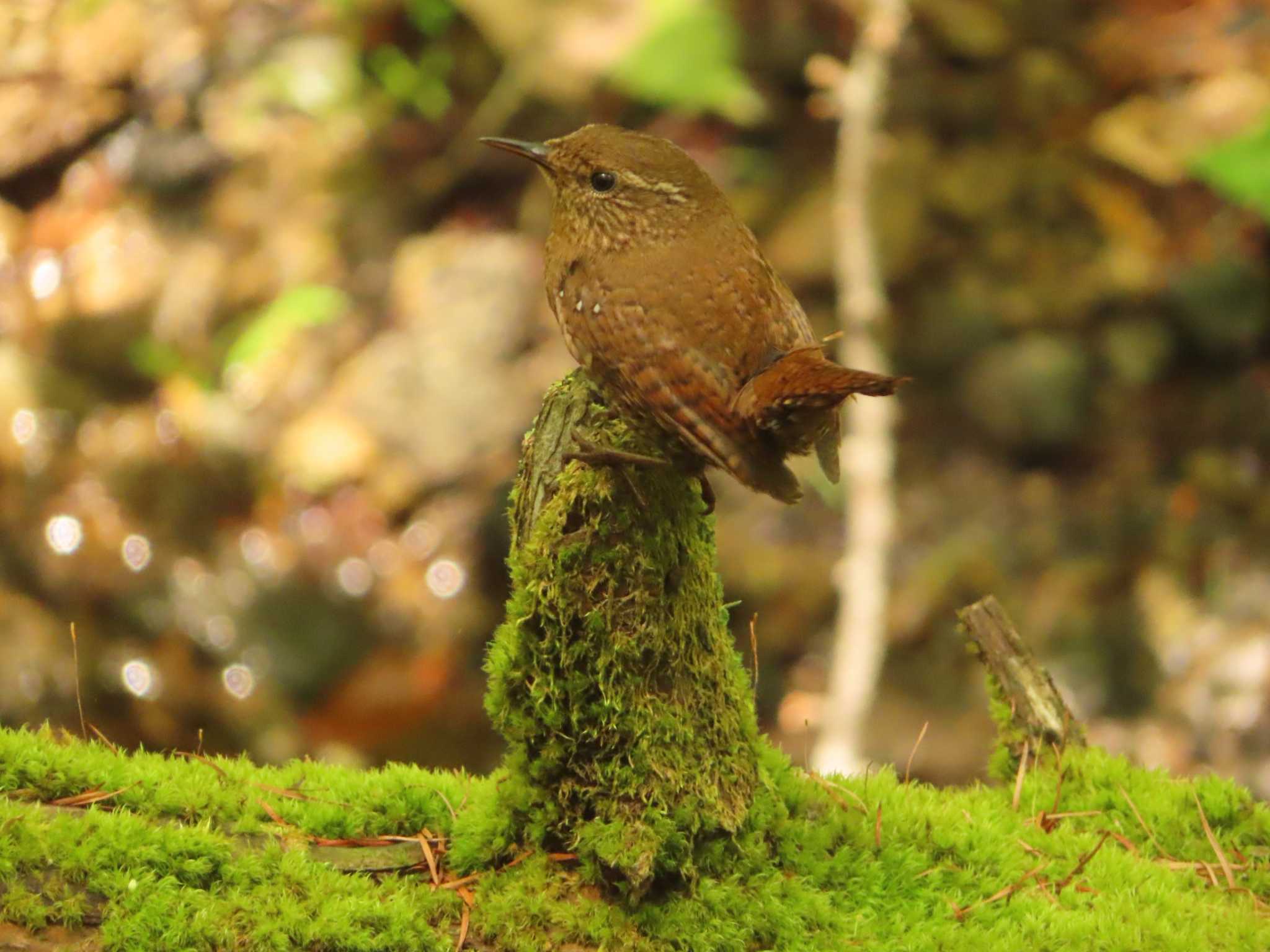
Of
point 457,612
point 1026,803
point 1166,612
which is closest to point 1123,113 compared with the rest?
point 1166,612

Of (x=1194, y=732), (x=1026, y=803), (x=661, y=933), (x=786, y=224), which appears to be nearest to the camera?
(x=661, y=933)

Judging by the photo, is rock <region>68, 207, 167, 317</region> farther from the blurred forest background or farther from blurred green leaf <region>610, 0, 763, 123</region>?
blurred green leaf <region>610, 0, 763, 123</region>

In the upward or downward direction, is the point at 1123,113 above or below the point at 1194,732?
above

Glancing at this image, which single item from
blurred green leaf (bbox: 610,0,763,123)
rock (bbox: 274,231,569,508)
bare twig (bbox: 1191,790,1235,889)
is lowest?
bare twig (bbox: 1191,790,1235,889)

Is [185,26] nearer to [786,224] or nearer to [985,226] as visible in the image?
[786,224]

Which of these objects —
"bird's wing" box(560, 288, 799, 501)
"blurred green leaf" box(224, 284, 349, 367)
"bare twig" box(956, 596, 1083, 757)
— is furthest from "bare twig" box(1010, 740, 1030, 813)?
"blurred green leaf" box(224, 284, 349, 367)

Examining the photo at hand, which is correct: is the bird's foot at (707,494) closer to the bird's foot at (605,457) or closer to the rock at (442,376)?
the bird's foot at (605,457)

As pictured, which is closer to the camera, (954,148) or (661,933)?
(661,933)
